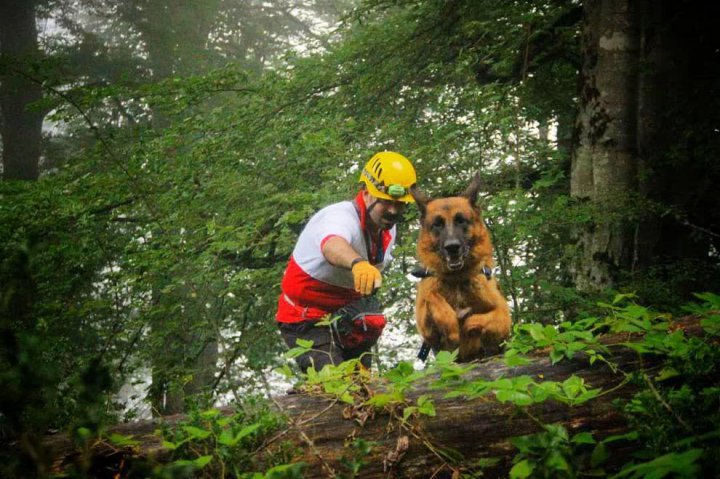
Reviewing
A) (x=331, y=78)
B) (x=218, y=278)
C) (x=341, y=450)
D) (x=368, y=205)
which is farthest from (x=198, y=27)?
(x=341, y=450)

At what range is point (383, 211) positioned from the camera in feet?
16.6

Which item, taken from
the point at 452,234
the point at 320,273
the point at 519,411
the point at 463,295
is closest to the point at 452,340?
the point at 463,295

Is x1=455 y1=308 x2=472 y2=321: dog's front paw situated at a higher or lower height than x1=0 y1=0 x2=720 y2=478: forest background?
lower

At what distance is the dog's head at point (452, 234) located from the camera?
4.46 m

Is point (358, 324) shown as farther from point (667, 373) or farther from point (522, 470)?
point (522, 470)

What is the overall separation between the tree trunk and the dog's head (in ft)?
5.66

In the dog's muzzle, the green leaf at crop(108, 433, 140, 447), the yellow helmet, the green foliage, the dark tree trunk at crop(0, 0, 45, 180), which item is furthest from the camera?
the dark tree trunk at crop(0, 0, 45, 180)

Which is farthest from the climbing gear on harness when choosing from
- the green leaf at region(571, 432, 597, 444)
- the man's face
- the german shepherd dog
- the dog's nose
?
the green leaf at region(571, 432, 597, 444)

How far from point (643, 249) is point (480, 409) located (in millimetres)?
4043

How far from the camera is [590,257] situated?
578 cm

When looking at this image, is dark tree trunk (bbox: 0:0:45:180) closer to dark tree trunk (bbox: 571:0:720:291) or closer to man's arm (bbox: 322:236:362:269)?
man's arm (bbox: 322:236:362:269)

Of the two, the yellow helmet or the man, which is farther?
the yellow helmet

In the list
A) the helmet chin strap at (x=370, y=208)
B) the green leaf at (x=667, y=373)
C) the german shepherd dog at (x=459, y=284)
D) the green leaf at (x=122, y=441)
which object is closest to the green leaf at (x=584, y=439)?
the green leaf at (x=667, y=373)

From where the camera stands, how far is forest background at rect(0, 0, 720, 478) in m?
5.65
